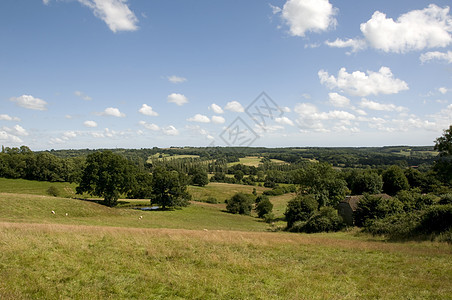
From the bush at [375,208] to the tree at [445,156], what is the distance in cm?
985

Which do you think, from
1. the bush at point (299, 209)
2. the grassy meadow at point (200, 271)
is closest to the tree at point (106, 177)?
the bush at point (299, 209)

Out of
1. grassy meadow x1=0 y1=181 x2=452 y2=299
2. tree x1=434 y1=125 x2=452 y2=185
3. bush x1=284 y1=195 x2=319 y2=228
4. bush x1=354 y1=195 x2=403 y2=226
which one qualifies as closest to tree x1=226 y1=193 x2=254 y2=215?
bush x1=284 y1=195 x2=319 y2=228

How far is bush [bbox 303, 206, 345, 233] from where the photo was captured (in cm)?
3584

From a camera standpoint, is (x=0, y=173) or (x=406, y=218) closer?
(x=406, y=218)

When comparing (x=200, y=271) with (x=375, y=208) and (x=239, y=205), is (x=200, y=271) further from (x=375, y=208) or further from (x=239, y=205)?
(x=239, y=205)

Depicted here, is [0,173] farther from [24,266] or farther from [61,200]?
[24,266]

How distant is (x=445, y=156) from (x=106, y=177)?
54055 mm

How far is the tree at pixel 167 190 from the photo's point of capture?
60.2m

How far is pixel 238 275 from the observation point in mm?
10109

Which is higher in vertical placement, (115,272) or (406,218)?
(115,272)

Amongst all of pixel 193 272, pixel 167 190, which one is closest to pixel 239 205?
pixel 167 190

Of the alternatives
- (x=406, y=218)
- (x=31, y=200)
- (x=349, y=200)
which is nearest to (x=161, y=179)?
(x=31, y=200)

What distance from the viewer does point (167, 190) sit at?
6125 cm

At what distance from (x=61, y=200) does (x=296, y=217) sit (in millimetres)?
40208
